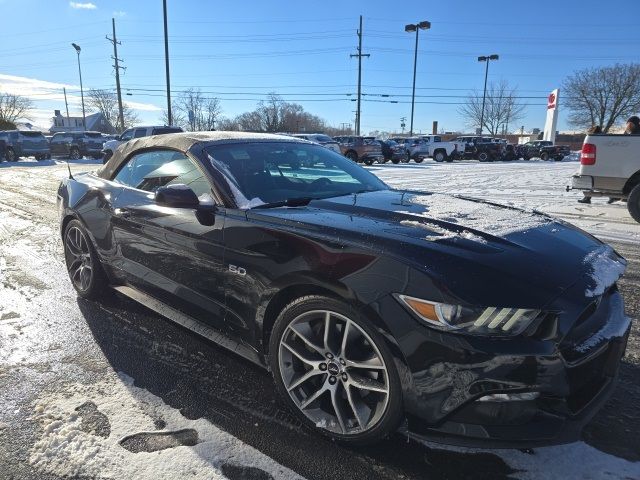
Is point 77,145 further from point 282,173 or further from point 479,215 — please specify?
point 479,215

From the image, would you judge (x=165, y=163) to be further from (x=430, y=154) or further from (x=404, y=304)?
(x=430, y=154)

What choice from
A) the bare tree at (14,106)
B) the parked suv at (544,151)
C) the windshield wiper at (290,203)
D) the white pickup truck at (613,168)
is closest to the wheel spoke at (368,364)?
the windshield wiper at (290,203)

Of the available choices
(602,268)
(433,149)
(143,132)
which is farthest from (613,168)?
(433,149)

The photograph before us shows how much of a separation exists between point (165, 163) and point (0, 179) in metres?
14.1

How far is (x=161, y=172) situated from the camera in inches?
130

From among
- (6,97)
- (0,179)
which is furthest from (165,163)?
(6,97)

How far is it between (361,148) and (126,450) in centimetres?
2269

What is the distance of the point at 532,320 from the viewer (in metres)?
1.74

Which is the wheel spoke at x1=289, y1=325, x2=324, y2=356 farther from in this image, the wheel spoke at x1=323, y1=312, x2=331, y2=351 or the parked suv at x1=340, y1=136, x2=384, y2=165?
the parked suv at x1=340, y1=136, x2=384, y2=165

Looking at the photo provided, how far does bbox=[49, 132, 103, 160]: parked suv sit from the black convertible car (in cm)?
2750

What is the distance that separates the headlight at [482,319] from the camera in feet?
5.67

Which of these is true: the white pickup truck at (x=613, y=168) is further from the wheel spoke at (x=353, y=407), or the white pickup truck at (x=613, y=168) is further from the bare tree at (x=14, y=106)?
the bare tree at (x=14, y=106)

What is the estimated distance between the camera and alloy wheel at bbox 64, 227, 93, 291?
3893mm

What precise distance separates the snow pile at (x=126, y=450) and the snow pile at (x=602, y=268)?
157cm
